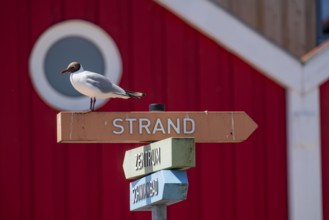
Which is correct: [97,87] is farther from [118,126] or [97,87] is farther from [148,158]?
[148,158]

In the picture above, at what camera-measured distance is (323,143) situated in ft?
26.2

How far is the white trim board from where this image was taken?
794 cm

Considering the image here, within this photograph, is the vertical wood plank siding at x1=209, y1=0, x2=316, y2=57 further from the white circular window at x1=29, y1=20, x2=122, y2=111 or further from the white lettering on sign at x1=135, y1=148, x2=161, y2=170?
the white lettering on sign at x1=135, y1=148, x2=161, y2=170

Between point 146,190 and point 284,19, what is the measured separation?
175 inches

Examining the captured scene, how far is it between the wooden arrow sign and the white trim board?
275cm

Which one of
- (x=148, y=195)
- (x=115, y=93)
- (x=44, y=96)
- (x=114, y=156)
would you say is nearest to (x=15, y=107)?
(x=44, y=96)

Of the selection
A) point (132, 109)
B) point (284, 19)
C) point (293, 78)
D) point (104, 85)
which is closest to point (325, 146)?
point (293, 78)

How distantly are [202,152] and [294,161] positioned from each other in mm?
657

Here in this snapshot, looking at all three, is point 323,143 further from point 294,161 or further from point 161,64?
point 161,64

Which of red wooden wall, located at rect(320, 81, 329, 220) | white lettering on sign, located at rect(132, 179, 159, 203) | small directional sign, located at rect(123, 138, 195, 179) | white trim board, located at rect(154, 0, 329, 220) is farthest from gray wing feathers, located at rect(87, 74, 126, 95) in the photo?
red wooden wall, located at rect(320, 81, 329, 220)

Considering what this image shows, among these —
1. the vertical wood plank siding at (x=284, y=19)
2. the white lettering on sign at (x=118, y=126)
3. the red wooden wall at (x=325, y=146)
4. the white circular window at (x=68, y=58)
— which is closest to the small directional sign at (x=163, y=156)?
the white lettering on sign at (x=118, y=126)

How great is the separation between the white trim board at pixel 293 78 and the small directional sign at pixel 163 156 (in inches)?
108

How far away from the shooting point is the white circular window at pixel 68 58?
310 inches

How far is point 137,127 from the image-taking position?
17.1ft
